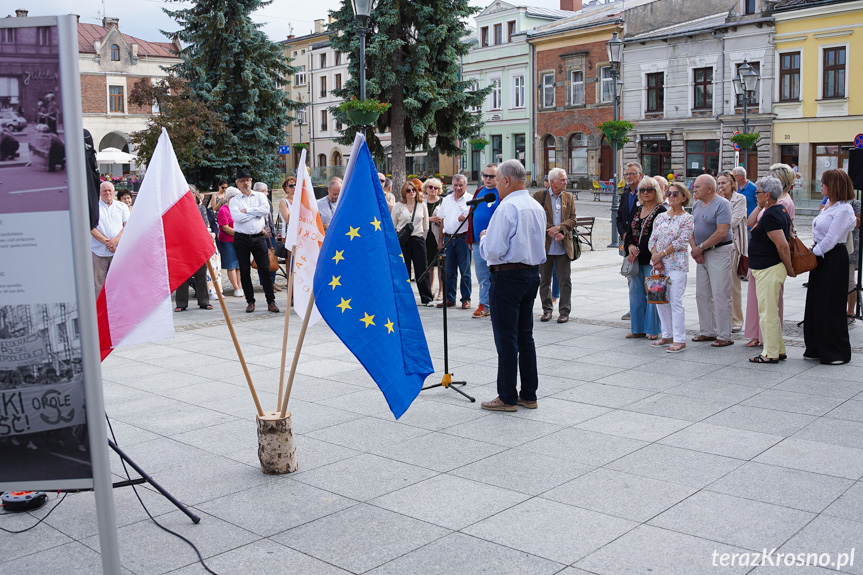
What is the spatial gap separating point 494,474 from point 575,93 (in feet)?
168

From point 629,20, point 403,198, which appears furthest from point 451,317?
point 629,20

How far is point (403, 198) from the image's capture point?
44.1 ft

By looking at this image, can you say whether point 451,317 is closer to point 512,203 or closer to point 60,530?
point 512,203

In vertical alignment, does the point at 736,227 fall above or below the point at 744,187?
below

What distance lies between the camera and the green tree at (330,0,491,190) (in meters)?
32.1

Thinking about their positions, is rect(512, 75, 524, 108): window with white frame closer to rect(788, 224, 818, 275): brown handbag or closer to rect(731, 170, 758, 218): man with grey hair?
rect(731, 170, 758, 218): man with grey hair

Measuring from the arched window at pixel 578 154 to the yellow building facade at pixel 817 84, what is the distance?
1334cm

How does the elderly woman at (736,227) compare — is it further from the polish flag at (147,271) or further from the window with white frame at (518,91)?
the window with white frame at (518,91)

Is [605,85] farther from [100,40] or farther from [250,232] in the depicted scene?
[250,232]

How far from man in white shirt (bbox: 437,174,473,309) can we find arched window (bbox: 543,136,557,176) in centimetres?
4414

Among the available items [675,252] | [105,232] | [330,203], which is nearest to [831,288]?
[675,252]

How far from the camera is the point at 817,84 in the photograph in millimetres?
40844

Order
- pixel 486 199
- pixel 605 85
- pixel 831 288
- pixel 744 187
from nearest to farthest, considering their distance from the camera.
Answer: pixel 486 199 < pixel 831 288 < pixel 744 187 < pixel 605 85

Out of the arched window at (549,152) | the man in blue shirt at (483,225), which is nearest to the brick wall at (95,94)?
the arched window at (549,152)
